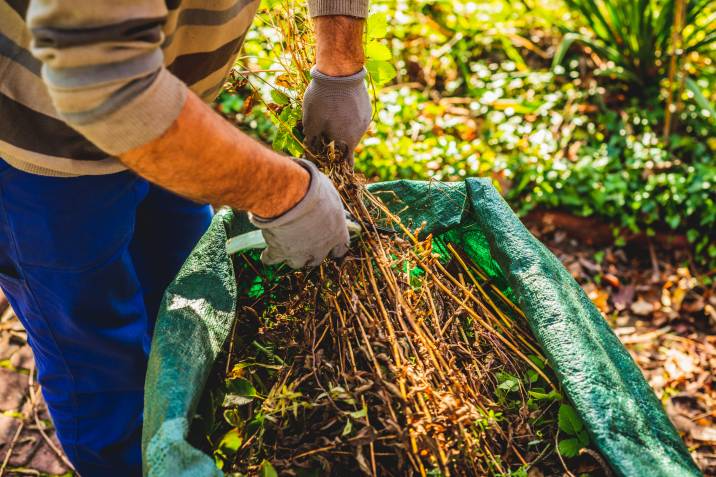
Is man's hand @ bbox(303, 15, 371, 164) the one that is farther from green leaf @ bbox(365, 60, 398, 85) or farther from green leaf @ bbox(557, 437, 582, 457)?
green leaf @ bbox(557, 437, 582, 457)

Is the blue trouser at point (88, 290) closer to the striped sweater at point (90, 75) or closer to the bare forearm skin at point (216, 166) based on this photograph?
the striped sweater at point (90, 75)

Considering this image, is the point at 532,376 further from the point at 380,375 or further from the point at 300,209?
the point at 300,209

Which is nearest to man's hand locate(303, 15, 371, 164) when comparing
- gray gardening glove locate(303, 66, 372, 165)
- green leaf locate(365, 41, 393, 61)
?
gray gardening glove locate(303, 66, 372, 165)

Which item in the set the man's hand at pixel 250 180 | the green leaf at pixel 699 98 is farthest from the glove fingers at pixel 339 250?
the green leaf at pixel 699 98

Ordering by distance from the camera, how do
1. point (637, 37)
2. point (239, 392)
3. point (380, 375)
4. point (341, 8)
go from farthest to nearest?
point (637, 37) < point (341, 8) < point (239, 392) < point (380, 375)

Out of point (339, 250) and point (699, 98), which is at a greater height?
point (699, 98)

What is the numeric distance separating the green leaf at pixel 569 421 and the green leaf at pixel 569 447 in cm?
2

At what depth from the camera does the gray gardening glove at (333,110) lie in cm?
148

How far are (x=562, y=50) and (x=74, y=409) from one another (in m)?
2.95

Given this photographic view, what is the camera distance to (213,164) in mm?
964

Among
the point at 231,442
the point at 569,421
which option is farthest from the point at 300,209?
the point at 569,421

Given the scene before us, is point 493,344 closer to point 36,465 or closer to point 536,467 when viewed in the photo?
point 536,467

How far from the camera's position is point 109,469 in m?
1.64

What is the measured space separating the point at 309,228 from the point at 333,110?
1.46 feet
